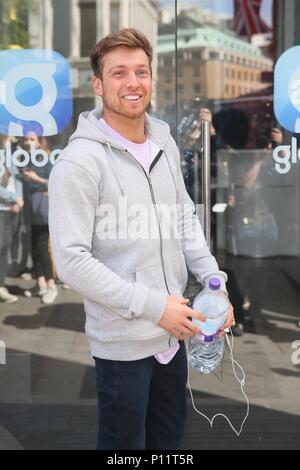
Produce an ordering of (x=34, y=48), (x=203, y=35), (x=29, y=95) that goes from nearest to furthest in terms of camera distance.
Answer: (x=29, y=95) → (x=34, y=48) → (x=203, y=35)

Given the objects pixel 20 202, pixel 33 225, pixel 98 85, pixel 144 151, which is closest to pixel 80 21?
pixel 20 202

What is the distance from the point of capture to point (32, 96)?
3.43m

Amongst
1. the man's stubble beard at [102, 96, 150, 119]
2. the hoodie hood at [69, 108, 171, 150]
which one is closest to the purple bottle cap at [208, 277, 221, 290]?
the hoodie hood at [69, 108, 171, 150]

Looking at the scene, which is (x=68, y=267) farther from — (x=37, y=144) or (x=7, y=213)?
(x=7, y=213)

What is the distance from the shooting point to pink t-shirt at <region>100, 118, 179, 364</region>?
2.22m

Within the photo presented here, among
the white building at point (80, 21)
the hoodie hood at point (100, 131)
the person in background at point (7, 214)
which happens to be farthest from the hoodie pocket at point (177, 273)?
the white building at point (80, 21)

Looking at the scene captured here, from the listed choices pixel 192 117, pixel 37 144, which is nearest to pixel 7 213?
pixel 37 144

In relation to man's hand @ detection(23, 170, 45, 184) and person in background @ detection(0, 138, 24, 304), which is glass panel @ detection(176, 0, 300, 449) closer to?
man's hand @ detection(23, 170, 45, 184)

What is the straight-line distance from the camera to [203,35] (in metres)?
5.12

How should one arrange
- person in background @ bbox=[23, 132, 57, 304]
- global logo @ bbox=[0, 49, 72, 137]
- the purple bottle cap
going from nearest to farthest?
the purple bottle cap
global logo @ bbox=[0, 49, 72, 137]
person in background @ bbox=[23, 132, 57, 304]

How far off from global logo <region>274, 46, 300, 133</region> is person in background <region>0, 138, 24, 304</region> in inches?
56.2

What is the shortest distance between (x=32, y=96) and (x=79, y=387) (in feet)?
5.29

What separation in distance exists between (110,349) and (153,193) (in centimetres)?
52

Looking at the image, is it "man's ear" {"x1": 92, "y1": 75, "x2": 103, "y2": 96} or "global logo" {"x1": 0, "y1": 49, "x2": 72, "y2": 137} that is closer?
"man's ear" {"x1": 92, "y1": 75, "x2": 103, "y2": 96}
